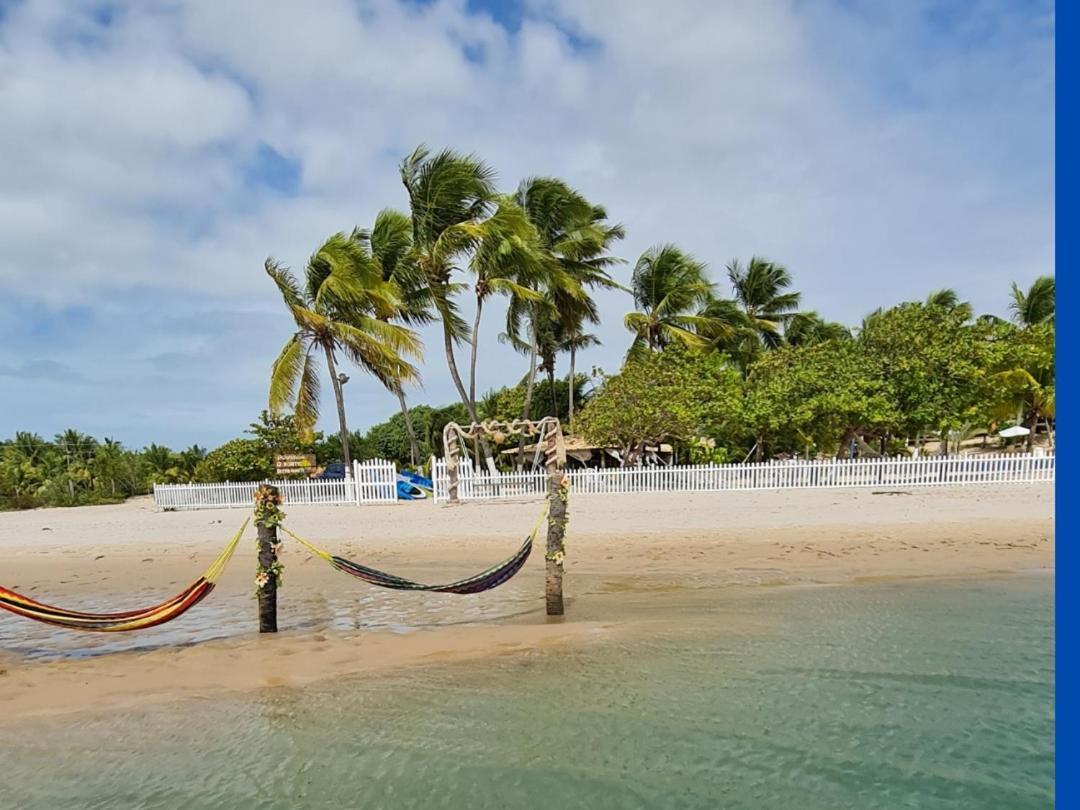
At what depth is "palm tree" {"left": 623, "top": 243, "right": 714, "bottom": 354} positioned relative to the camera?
2872 centimetres

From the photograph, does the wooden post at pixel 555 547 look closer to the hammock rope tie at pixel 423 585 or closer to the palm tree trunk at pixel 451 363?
the hammock rope tie at pixel 423 585

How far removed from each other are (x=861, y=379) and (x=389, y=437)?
27255mm

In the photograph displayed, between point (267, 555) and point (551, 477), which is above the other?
point (551, 477)

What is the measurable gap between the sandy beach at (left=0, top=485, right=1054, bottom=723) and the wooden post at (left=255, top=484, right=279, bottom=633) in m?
0.25

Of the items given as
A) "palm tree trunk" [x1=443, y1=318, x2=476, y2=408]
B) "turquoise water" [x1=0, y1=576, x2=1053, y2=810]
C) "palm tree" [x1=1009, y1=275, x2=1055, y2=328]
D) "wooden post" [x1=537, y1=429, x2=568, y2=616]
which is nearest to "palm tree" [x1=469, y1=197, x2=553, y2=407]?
"palm tree trunk" [x1=443, y1=318, x2=476, y2=408]

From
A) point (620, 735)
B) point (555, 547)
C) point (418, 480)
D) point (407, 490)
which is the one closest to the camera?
point (620, 735)

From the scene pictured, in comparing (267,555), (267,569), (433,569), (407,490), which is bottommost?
(433,569)

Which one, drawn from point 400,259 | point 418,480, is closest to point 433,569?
point 418,480

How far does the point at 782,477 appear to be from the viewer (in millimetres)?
18297

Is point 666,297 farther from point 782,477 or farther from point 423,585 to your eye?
point 423,585

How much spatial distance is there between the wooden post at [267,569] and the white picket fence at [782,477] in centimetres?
1018

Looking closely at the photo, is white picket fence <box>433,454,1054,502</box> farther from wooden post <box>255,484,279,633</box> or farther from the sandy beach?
wooden post <box>255,484,279,633</box>

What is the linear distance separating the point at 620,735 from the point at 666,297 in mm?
24910

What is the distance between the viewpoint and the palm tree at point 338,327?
2242 cm
